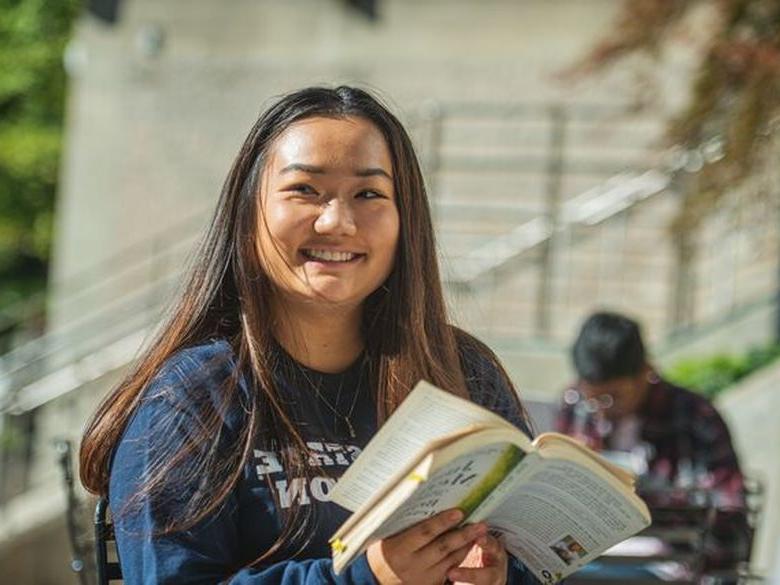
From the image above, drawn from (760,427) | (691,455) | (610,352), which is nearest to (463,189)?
(760,427)

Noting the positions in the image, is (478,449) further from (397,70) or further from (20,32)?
(20,32)

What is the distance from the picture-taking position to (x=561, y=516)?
2.53 m

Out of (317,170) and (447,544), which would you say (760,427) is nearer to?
(317,170)

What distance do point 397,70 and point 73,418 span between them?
355cm

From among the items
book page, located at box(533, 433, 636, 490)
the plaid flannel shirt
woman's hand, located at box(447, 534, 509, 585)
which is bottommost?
the plaid flannel shirt

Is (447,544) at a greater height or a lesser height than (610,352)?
greater

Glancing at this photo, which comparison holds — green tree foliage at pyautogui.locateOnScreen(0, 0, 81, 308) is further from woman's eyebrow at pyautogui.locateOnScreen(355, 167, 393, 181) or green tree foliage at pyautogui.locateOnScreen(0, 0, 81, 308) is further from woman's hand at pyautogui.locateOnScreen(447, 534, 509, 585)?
woman's hand at pyautogui.locateOnScreen(447, 534, 509, 585)

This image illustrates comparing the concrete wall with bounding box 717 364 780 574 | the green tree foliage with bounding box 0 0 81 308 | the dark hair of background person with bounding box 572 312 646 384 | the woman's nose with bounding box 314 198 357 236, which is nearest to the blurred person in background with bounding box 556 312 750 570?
the dark hair of background person with bounding box 572 312 646 384

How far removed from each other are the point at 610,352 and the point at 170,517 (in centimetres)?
304

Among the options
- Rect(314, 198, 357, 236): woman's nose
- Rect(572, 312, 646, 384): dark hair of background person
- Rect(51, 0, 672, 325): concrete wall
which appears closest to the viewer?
Rect(314, 198, 357, 236): woman's nose

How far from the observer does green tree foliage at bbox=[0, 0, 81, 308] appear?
19.8 metres

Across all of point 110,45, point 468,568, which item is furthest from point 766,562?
point 110,45

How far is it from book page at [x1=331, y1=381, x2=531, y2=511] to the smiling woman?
0.11m

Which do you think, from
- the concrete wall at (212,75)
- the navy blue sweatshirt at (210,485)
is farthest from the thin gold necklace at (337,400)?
the concrete wall at (212,75)
